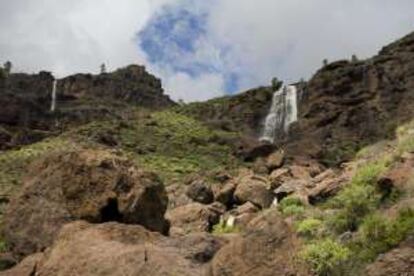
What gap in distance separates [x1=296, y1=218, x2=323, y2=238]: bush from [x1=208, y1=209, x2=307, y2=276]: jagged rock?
2.23m

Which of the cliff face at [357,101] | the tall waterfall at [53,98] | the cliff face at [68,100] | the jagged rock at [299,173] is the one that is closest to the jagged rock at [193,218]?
the jagged rock at [299,173]

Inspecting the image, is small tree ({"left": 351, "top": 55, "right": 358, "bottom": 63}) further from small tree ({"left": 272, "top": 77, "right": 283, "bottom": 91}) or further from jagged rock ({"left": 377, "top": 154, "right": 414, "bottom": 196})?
jagged rock ({"left": 377, "top": 154, "right": 414, "bottom": 196})

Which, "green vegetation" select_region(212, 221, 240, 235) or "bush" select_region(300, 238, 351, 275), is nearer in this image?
"bush" select_region(300, 238, 351, 275)

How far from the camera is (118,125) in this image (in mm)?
106625

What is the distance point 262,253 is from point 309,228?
3274 millimetres

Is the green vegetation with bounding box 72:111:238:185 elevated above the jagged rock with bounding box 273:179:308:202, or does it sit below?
above

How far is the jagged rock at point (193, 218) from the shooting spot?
32.2 m

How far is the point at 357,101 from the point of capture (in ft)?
326

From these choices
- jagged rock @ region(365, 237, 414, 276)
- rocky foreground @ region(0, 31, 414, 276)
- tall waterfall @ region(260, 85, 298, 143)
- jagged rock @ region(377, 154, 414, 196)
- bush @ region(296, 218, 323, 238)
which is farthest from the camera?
tall waterfall @ region(260, 85, 298, 143)

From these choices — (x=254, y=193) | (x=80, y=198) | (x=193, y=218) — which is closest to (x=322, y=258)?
(x=80, y=198)

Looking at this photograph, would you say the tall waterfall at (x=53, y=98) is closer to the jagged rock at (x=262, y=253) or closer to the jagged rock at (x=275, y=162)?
the jagged rock at (x=275, y=162)

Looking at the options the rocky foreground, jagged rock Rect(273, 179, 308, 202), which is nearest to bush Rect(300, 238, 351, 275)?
the rocky foreground

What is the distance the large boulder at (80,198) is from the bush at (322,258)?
7903mm

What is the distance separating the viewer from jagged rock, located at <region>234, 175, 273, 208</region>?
39656mm
